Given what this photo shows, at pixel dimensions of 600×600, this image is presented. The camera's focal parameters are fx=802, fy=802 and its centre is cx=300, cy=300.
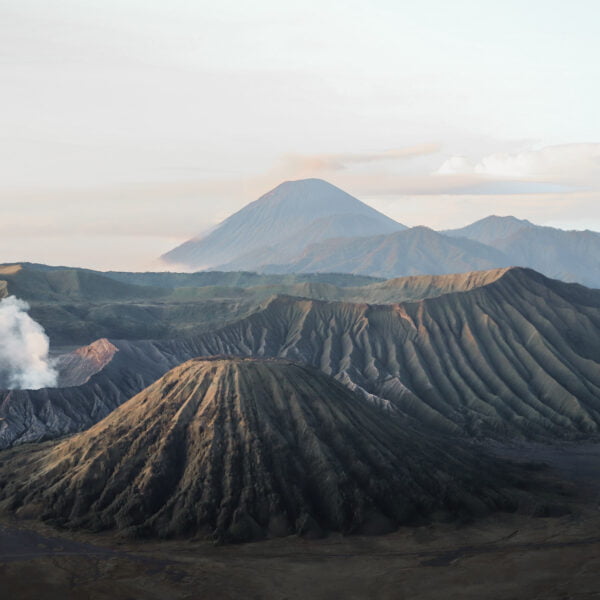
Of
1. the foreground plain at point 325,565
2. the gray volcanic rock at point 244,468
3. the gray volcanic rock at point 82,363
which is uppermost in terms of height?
the gray volcanic rock at point 82,363

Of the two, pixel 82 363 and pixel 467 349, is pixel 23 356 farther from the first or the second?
pixel 467 349

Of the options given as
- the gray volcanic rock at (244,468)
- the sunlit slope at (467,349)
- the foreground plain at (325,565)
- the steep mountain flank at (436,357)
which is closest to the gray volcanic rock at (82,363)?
the steep mountain flank at (436,357)

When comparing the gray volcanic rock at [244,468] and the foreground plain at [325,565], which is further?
the gray volcanic rock at [244,468]

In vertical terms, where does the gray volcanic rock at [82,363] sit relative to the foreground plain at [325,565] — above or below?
above

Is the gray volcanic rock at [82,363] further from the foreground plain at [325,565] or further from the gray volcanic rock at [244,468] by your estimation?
the foreground plain at [325,565]

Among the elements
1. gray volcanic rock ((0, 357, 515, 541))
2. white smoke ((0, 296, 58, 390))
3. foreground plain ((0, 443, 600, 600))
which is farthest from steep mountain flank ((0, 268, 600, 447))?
foreground plain ((0, 443, 600, 600))

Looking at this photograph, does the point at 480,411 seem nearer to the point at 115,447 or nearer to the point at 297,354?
the point at 297,354

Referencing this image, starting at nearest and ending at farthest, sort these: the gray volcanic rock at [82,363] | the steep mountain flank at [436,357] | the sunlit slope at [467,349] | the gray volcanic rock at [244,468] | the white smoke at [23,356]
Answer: the gray volcanic rock at [244,468] → the steep mountain flank at [436,357] → the white smoke at [23,356] → the sunlit slope at [467,349] → the gray volcanic rock at [82,363]

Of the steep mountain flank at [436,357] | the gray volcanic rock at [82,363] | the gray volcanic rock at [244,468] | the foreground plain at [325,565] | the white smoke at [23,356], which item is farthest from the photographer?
the gray volcanic rock at [82,363]

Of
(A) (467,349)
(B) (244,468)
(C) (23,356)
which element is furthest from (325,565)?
(A) (467,349)
